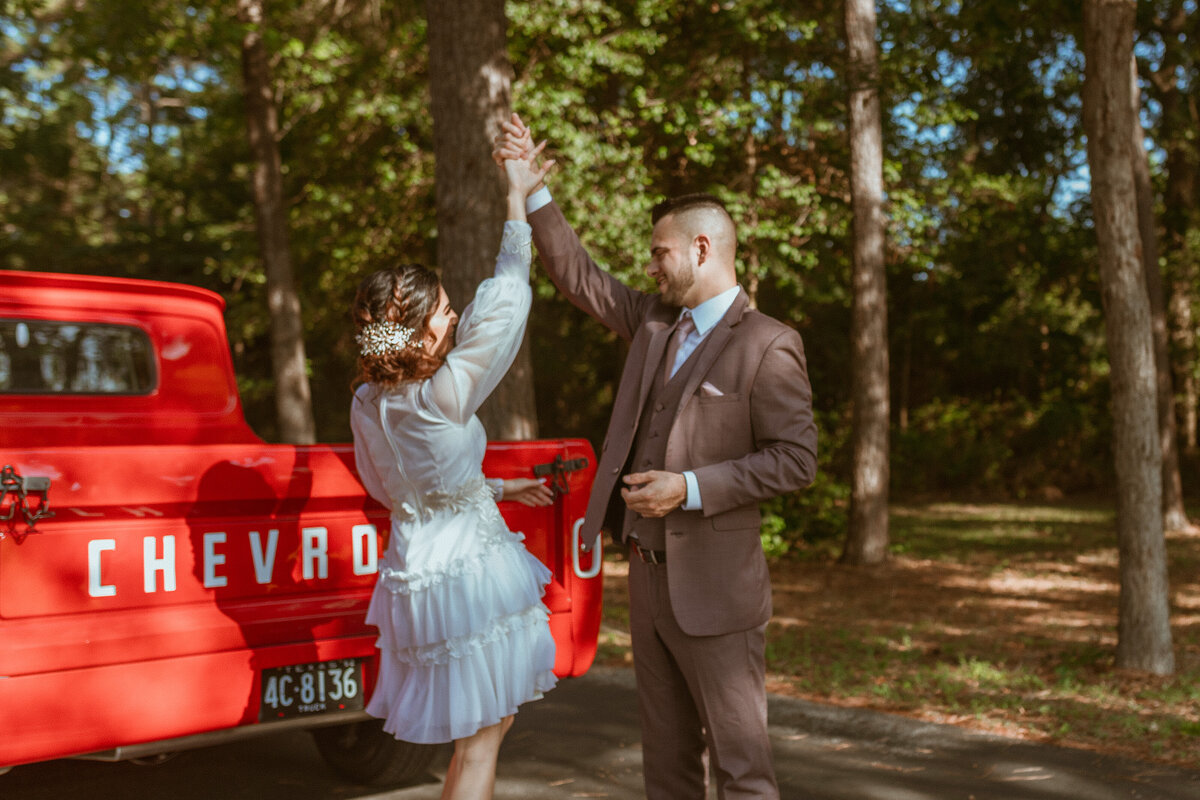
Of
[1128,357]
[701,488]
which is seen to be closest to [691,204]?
[701,488]

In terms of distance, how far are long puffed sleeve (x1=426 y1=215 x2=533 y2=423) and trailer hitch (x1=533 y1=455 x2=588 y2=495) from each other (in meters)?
0.93

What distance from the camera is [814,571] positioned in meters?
11.2

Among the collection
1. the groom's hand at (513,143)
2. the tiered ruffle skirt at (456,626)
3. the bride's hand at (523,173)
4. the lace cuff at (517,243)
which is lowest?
the tiered ruffle skirt at (456,626)

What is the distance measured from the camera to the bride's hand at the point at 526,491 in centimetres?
354

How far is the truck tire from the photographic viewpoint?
14.4ft

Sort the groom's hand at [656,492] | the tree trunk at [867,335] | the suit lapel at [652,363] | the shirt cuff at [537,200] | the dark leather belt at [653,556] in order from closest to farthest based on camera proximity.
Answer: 1. the groom's hand at [656,492]
2. the dark leather belt at [653,556]
3. the suit lapel at [652,363]
4. the shirt cuff at [537,200]
5. the tree trunk at [867,335]

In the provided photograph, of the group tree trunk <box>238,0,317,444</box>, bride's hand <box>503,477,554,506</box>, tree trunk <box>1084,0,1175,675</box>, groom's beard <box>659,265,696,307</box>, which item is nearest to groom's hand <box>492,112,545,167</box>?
groom's beard <box>659,265,696,307</box>

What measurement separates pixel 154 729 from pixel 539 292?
11974 millimetres

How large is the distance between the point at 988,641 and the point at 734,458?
Result: 5.26 metres

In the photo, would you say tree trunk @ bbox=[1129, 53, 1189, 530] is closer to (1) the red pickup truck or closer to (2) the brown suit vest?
(1) the red pickup truck

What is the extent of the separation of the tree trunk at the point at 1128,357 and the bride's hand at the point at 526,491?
3.99 metres

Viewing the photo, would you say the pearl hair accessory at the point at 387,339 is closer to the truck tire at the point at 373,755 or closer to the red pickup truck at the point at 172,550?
the red pickup truck at the point at 172,550

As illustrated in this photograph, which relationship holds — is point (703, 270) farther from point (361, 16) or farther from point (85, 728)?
point (361, 16)

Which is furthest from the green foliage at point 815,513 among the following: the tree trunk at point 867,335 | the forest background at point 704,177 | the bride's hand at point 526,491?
the bride's hand at point 526,491
